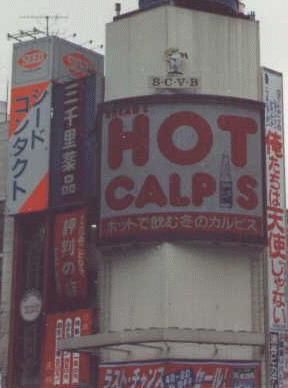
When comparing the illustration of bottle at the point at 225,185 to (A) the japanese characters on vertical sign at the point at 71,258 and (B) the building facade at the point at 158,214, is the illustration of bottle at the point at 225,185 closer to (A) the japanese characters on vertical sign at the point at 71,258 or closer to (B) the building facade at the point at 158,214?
(B) the building facade at the point at 158,214

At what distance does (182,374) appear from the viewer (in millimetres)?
46750

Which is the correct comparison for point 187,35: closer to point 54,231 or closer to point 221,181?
point 221,181

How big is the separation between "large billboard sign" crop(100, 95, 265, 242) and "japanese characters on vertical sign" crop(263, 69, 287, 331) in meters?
1.31

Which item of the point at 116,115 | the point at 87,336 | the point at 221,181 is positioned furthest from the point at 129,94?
the point at 87,336

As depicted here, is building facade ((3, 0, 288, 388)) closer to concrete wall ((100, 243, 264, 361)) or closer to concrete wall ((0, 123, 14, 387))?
concrete wall ((100, 243, 264, 361))

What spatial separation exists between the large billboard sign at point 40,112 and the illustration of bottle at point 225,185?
7247mm

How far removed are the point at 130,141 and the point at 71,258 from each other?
21.1ft

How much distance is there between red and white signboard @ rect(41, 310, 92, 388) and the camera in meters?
50.2

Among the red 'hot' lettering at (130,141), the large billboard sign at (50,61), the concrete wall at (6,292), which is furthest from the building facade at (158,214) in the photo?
the concrete wall at (6,292)

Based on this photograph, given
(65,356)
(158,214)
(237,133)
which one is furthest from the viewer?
(65,356)

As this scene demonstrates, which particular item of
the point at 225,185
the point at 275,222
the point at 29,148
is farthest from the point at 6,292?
the point at 275,222

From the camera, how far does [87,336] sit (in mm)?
47812

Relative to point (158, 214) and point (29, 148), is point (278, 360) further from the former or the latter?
point (29, 148)

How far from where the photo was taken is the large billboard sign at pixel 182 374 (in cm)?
4669
